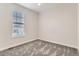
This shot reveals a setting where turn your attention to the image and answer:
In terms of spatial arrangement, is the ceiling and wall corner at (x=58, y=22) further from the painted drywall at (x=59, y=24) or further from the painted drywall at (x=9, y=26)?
the painted drywall at (x=9, y=26)

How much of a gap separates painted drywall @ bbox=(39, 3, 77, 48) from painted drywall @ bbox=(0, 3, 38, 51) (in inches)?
7.7

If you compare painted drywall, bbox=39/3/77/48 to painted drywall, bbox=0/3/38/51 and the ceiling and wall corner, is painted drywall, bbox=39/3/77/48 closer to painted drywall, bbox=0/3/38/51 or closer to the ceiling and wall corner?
the ceiling and wall corner

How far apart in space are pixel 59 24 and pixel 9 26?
4.55ft

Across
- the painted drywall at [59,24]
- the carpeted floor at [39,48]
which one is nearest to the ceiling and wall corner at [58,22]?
the painted drywall at [59,24]

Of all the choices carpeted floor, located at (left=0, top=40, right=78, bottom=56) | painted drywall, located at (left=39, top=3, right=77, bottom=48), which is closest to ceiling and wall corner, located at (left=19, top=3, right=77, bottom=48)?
painted drywall, located at (left=39, top=3, right=77, bottom=48)

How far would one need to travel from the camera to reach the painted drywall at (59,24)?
166 cm

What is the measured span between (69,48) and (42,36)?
86 cm

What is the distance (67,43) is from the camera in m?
1.96

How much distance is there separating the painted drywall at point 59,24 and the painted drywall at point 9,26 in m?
0.19

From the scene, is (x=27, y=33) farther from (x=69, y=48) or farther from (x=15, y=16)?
(x=69, y=48)

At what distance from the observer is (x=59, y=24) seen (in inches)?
72.1

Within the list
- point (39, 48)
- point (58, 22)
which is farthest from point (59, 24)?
point (39, 48)

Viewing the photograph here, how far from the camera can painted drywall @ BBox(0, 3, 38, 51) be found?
5.45 feet

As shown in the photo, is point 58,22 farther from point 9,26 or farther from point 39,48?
point 9,26
